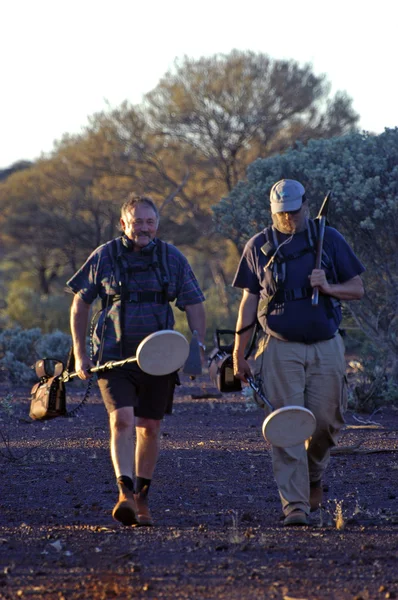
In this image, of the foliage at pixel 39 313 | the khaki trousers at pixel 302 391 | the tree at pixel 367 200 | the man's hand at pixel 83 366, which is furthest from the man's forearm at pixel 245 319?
the foliage at pixel 39 313

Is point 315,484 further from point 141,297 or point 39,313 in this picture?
point 39,313

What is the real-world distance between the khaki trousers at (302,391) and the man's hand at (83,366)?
1.07 meters

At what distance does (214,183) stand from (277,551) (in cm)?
2873

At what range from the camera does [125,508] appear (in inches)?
256

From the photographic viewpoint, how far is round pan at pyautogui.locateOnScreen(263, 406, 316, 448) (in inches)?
247

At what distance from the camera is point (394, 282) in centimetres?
1438

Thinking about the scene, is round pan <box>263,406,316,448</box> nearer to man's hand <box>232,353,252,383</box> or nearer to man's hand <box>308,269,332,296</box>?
man's hand <box>232,353,252,383</box>

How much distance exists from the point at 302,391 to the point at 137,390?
101 centimetres

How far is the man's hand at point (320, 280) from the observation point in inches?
253

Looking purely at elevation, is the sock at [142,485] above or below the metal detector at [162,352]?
below

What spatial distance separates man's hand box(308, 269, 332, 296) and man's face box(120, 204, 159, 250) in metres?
1.03

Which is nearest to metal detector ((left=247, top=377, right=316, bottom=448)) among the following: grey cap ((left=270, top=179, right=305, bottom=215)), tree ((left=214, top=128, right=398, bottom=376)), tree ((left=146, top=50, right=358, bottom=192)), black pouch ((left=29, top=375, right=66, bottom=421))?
grey cap ((left=270, top=179, right=305, bottom=215))

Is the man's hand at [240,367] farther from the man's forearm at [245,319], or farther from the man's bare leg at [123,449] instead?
the man's bare leg at [123,449]

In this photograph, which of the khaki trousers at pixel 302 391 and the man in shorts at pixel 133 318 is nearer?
the khaki trousers at pixel 302 391
